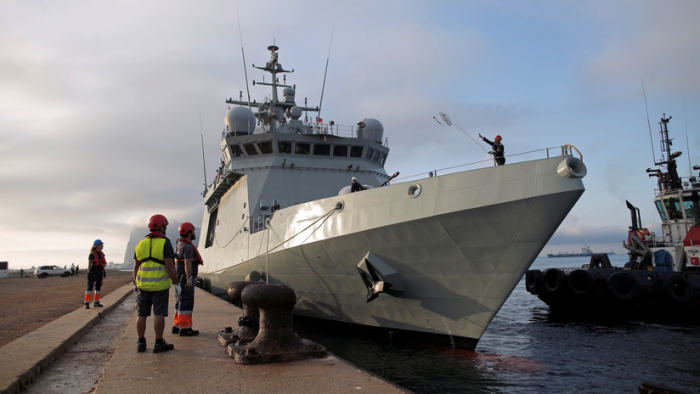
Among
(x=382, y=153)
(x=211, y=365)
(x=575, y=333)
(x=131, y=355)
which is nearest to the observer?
(x=211, y=365)

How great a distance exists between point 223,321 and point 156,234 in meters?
2.57

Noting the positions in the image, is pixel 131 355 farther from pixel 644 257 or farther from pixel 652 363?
pixel 644 257

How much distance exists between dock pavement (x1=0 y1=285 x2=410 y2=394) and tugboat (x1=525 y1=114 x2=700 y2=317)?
1381cm

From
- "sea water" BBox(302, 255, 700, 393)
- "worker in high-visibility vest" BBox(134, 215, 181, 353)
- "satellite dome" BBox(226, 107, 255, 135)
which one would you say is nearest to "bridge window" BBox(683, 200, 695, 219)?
"sea water" BBox(302, 255, 700, 393)

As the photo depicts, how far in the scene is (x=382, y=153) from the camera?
1403cm

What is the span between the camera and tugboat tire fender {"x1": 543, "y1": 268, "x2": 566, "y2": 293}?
1552 centimetres

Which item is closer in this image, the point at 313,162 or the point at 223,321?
the point at 223,321

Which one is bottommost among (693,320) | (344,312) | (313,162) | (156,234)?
(693,320)

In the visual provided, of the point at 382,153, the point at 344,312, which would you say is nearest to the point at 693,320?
the point at 382,153

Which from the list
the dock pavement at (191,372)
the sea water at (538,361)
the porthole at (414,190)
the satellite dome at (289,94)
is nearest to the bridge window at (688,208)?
the sea water at (538,361)

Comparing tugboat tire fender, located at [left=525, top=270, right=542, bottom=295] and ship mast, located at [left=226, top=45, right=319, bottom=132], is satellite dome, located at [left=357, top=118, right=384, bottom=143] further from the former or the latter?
tugboat tire fender, located at [left=525, top=270, right=542, bottom=295]

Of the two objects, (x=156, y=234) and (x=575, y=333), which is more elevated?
(x=156, y=234)

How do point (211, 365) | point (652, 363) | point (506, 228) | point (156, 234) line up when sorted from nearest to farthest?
point (211, 365) → point (156, 234) → point (506, 228) → point (652, 363)

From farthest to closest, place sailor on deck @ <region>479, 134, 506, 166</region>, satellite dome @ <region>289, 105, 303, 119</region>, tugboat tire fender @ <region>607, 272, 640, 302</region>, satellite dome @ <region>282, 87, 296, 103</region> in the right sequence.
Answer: satellite dome @ <region>282, 87, 296, 103</region>
satellite dome @ <region>289, 105, 303, 119</region>
tugboat tire fender @ <region>607, 272, 640, 302</region>
sailor on deck @ <region>479, 134, 506, 166</region>
